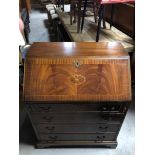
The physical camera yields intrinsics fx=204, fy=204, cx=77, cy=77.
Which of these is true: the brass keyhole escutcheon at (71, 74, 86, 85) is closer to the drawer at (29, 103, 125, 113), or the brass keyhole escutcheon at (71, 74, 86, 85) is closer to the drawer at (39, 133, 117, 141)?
the drawer at (29, 103, 125, 113)

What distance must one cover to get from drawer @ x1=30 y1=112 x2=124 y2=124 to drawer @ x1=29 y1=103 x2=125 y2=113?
4 cm

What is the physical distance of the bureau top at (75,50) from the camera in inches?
48.7

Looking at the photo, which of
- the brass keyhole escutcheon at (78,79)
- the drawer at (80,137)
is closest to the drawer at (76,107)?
the brass keyhole escutcheon at (78,79)

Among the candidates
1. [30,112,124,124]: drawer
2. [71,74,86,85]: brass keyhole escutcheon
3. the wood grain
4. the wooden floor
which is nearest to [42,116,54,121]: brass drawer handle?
[30,112,124,124]: drawer

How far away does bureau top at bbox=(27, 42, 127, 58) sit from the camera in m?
1.24

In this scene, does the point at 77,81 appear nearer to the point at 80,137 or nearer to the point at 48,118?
the point at 48,118

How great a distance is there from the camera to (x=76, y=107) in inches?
49.1

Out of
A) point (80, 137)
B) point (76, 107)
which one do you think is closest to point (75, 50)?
point (76, 107)

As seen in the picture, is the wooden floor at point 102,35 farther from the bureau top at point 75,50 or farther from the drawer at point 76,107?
the drawer at point 76,107

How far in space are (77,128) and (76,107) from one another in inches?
9.3
